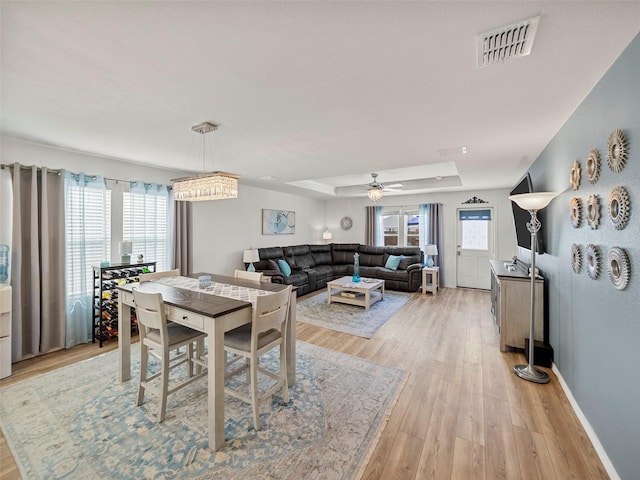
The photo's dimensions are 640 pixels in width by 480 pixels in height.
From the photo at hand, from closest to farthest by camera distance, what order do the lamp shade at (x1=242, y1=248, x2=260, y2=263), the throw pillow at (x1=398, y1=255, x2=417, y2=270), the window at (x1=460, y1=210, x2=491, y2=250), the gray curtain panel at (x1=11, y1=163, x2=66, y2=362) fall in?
the gray curtain panel at (x1=11, y1=163, x2=66, y2=362)
the lamp shade at (x1=242, y1=248, x2=260, y2=263)
the window at (x1=460, y1=210, x2=491, y2=250)
the throw pillow at (x1=398, y1=255, x2=417, y2=270)

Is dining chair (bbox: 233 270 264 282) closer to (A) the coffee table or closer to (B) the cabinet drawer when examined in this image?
(B) the cabinet drawer

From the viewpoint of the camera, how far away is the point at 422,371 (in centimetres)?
266

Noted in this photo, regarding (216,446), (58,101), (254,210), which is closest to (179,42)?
(58,101)

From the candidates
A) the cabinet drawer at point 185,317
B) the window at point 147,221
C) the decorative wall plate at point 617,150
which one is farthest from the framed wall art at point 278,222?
the decorative wall plate at point 617,150

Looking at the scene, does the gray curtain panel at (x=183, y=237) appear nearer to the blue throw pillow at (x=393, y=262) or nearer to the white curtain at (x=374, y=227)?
the blue throw pillow at (x=393, y=262)

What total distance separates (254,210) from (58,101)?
3929mm

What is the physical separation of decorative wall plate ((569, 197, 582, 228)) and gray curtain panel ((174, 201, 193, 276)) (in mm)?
4667

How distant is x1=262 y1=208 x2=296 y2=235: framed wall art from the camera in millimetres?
6145

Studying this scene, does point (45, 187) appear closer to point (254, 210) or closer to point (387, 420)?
point (254, 210)

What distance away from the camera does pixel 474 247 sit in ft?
20.7

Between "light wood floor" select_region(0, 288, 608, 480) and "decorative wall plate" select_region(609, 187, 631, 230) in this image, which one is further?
"light wood floor" select_region(0, 288, 608, 480)

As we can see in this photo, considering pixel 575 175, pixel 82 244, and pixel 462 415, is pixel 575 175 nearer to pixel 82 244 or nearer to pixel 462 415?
pixel 462 415

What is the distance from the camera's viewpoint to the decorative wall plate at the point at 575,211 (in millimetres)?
1953

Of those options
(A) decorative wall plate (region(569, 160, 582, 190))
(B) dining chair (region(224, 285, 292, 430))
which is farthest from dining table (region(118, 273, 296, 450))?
(A) decorative wall plate (region(569, 160, 582, 190))
